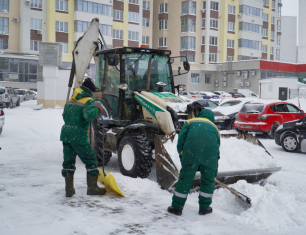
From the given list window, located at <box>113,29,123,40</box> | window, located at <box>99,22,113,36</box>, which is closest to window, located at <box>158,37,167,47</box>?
window, located at <box>113,29,123,40</box>

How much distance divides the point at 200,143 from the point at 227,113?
11683 mm

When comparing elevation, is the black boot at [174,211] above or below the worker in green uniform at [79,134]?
below

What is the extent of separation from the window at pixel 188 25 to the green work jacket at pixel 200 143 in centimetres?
4779

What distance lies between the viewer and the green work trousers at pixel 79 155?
17.5 feet

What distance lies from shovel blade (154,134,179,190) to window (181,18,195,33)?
4693 cm

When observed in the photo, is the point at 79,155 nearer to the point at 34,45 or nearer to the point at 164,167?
the point at 164,167

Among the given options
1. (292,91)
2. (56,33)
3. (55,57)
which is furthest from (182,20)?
(55,57)

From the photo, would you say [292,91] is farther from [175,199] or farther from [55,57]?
[175,199]

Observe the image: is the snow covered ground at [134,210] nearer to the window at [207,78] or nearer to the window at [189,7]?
the window at [207,78]

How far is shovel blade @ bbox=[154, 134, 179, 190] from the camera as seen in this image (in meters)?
5.59

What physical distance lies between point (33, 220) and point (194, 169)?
220 centimetres

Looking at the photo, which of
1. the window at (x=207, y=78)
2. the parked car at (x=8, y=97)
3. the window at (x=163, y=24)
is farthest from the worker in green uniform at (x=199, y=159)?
the window at (x=163, y=24)

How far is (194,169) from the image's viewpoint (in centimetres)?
475

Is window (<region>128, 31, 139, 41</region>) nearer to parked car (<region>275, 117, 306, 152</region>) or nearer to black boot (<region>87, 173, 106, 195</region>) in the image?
parked car (<region>275, 117, 306, 152</region>)
